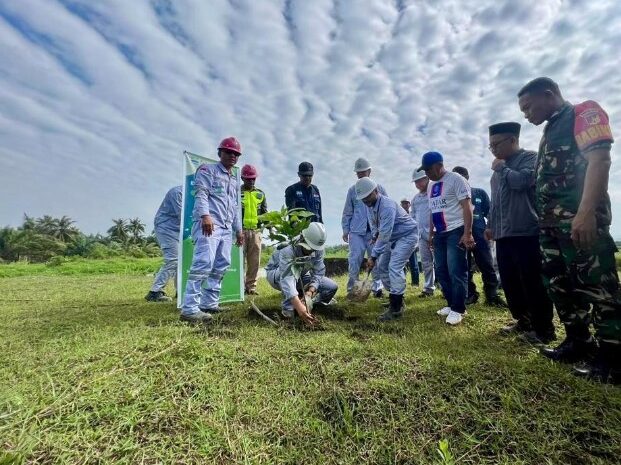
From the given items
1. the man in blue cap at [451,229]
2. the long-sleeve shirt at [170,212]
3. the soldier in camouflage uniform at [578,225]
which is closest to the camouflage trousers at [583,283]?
the soldier in camouflage uniform at [578,225]

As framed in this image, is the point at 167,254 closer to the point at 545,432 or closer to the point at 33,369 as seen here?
the point at 33,369

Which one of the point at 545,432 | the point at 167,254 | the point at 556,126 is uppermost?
the point at 556,126

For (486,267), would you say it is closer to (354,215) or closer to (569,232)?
(354,215)

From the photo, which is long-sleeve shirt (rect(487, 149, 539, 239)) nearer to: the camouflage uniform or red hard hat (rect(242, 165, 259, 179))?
the camouflage uniform

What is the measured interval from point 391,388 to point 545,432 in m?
0.80

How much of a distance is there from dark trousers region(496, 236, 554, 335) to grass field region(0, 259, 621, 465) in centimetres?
34

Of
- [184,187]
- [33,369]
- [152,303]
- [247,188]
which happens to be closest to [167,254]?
[152,303]

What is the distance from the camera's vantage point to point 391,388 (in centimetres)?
216

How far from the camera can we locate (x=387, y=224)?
414cm

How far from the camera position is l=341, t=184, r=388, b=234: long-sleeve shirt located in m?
5.02

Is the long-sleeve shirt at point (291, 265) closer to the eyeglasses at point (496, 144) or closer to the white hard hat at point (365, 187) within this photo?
the white hard hat at point (365, 187)

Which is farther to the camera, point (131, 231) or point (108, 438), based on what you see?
point (131, 231)

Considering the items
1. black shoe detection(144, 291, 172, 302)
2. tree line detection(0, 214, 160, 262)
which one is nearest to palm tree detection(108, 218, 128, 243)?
tree line detection(0, 214, 160, 262)

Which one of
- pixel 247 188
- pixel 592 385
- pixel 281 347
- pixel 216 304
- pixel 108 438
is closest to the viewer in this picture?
pixel 108 438
